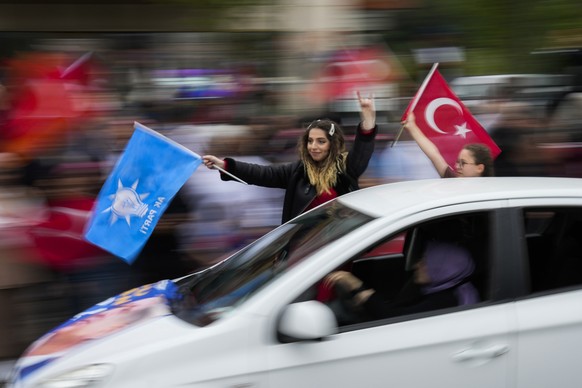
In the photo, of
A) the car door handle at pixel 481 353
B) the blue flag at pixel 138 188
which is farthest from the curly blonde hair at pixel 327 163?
the car door handle at pixel 481 353

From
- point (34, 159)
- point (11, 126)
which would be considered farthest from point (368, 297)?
point (11, 126)

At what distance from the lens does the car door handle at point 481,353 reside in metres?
3.06

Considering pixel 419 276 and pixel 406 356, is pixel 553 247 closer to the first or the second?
pixel 419 276

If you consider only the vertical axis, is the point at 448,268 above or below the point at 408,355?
above

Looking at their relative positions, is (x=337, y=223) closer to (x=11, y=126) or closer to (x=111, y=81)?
(x=11, y=126)

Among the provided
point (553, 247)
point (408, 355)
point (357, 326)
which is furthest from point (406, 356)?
point (553, 247)

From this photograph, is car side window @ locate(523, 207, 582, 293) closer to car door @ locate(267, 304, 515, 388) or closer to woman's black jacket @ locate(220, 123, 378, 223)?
car door @ locate(267, 304, 515, 388)

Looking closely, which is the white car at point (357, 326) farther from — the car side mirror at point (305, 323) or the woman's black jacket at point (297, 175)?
the woman's black jacket at point (297, 175)

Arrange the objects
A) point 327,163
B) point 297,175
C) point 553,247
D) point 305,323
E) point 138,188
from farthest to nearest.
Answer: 1. point 297,175
2. point 327,163
3. point 138,188
4. point 553,247
5. point 305,323

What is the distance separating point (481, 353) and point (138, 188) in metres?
2.48

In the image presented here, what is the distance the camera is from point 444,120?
559 cm

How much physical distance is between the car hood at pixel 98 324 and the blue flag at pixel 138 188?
82cm

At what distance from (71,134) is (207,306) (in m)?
2.73

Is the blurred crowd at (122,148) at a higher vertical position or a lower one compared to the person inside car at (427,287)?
higher
